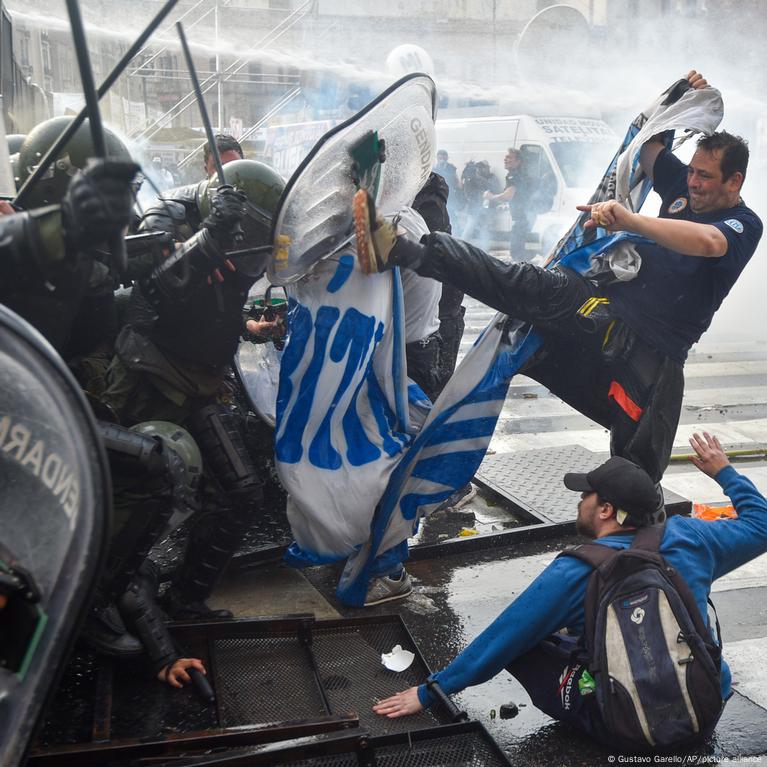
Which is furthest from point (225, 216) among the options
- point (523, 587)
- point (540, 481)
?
point (540, 481)

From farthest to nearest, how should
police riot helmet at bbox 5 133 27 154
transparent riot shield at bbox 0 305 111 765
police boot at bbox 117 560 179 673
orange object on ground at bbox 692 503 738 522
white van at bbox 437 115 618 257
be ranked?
white van at bbox 437 115 618 257 < orange object on ground at bbox 692 503 738 522 < police riot helmet at bbox 5 133 27 154 < police boot at bbox 117 560 179 673 < transparent riot shield at bbox 0 305 111 765

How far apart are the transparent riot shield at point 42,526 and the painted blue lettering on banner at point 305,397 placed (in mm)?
1818

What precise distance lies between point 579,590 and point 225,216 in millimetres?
1613

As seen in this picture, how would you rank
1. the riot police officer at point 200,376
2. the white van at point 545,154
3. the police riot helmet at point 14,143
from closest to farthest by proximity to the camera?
the riot police officer at point 200,376, the police riot helmet at point 14,143, the white van at point 545,154

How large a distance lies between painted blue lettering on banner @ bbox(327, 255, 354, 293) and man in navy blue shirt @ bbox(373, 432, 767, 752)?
1148 mm

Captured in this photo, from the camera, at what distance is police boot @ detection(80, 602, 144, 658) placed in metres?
3.02

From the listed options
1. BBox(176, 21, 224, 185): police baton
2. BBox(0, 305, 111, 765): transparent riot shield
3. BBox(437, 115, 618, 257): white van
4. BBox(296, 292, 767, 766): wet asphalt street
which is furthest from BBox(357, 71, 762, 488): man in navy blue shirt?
BBox(437, 115, 618, 257): white van

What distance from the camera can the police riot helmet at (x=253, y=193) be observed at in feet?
11.3

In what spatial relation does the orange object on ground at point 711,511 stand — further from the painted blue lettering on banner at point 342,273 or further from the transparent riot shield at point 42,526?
the transparent riot shield at point 42,526

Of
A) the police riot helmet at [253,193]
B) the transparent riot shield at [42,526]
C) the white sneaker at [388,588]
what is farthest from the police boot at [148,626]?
the transparent riot shield at [42,526]

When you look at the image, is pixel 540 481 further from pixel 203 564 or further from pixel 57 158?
pixel 57 158

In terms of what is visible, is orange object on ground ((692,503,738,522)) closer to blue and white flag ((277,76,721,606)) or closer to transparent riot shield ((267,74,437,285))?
blue and white flag ((277,76,721,606))

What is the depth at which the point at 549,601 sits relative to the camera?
261 centimetres

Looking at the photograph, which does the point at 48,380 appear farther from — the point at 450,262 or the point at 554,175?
the point at 554,175
